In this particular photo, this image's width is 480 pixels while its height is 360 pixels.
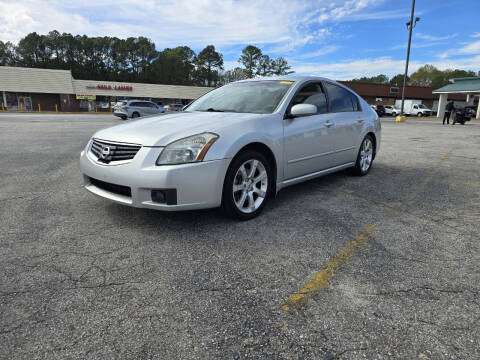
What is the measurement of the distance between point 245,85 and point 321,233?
242cm

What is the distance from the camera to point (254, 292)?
2207 mm

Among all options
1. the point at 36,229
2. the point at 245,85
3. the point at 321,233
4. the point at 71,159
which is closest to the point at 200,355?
the point at 321,233

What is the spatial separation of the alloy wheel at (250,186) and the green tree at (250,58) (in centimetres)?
8795

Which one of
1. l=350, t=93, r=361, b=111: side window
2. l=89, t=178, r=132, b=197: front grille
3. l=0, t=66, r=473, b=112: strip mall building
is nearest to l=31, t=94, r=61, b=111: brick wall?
l=0, t=66, r=473, b=112: strip mall building

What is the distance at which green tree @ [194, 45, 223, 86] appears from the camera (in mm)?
92375

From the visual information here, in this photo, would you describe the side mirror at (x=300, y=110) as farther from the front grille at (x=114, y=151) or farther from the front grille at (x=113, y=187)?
the front grille at (x=113, y=187)

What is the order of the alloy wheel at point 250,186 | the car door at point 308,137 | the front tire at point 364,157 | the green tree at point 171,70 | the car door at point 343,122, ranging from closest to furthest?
the alloy wheel at point 250,186
the car door at point 308,137
the car door at point 343,122
the front tire at point 364,157
the green tree at point 171,70

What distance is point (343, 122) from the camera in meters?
4.86

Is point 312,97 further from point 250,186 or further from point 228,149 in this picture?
point 228,149

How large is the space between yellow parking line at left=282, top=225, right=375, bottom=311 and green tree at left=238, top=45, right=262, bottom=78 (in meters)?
88.7

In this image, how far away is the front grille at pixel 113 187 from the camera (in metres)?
3.08

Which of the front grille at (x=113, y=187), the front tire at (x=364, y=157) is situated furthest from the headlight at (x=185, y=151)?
the front tire at (x=364, y=157)

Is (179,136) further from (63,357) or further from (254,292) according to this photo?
(63,357)

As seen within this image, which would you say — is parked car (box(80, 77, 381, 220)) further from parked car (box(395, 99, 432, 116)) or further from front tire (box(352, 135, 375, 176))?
parked car (box(395, 99, 432, 116))
